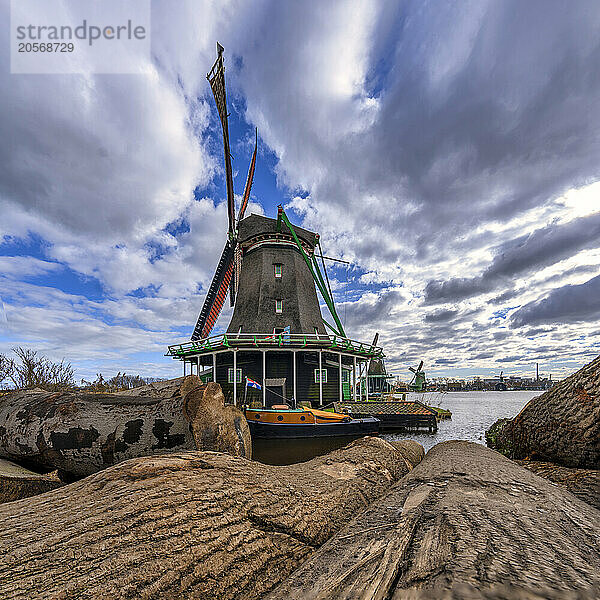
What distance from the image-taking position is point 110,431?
13.3 ft

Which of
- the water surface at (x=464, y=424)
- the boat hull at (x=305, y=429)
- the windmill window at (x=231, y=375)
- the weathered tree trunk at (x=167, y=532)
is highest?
the windmill window at (x=231, y=375)

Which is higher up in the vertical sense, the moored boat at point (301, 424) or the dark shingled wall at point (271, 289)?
the dark shingled wall at point (271, 289)

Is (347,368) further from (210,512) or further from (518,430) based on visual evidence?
(210,512)

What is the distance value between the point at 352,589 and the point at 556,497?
184 centimetres

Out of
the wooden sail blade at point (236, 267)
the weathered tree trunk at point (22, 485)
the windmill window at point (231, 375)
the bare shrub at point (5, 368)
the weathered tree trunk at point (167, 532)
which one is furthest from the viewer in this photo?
the wooden sail blade at point (236, 267)

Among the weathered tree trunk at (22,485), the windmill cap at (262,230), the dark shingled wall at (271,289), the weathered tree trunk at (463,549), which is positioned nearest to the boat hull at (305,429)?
the dark shingled wall at (271,289)

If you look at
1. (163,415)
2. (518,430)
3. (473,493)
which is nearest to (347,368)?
(518,430)

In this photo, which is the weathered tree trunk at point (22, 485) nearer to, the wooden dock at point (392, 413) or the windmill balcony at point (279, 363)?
the windmill balcony at point (279, 363)

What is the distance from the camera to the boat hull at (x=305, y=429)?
14.5 meters

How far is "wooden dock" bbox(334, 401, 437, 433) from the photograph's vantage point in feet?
65.4

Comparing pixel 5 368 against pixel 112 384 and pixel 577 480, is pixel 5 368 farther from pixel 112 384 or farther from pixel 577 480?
pixel 577 480


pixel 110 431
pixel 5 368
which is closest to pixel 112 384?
pixel 5 368

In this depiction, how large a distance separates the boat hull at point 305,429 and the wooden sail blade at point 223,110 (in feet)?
54.7

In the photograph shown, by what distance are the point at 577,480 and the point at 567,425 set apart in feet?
3.18
